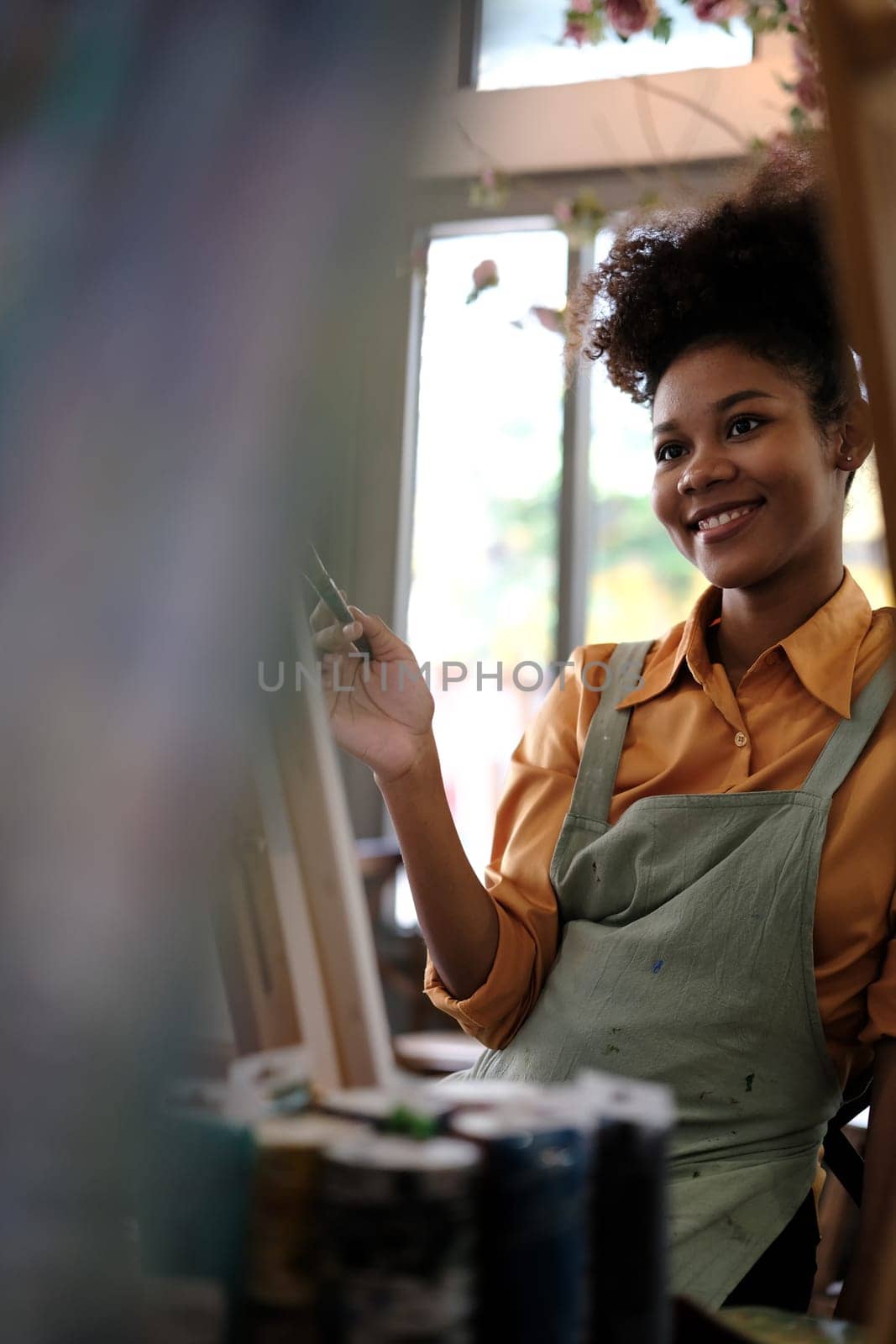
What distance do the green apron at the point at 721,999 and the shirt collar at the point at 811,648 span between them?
3 cm

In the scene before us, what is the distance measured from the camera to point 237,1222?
396 mm

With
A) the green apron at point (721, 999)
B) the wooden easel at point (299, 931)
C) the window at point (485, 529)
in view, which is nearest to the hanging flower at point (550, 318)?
the green apron at point (721, 999)

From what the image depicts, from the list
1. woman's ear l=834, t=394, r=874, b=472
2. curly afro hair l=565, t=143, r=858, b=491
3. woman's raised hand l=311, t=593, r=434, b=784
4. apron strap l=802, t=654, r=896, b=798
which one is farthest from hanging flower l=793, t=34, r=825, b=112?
woman's raised hand l=311, t=593, r=434, b=784

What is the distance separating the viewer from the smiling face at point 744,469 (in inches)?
37.8

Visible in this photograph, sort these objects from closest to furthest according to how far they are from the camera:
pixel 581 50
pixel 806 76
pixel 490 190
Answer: pixel 806 76 → pixel 490 190 → pixel 581 50

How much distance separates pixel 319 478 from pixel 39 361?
0.12 metres

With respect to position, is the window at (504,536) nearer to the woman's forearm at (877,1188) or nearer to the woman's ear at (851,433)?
the woman's ear at (851,433)

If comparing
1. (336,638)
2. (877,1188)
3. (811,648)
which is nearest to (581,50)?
(811,648)

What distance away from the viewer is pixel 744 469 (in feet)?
3.14

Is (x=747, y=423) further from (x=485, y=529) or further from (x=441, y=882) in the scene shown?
(x=485, y=529)

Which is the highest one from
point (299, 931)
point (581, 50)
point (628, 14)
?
point (581, 50)

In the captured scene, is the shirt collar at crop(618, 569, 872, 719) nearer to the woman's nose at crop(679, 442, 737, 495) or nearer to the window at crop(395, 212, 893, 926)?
the woman's nose at crop(679, 442, 737, 495)

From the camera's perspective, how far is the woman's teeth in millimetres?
970

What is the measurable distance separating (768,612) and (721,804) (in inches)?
7.5
